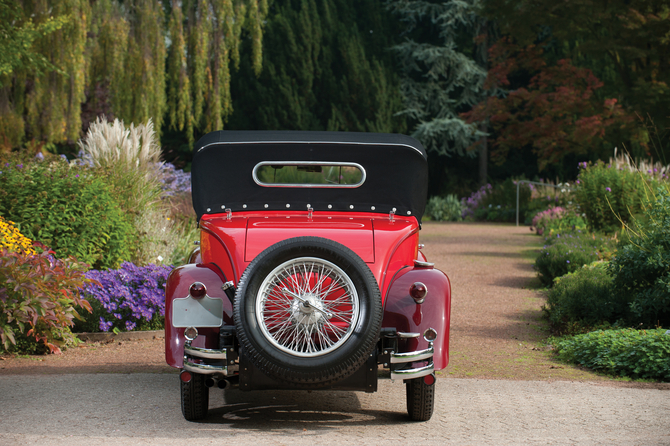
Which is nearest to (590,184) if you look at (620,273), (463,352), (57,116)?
(620,273)

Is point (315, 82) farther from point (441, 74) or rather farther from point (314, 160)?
point (314, 160)

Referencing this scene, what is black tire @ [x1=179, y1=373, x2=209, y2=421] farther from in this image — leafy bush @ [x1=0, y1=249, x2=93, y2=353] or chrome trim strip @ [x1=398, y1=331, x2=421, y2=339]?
leafy bush @ [x1=0, y1=249, x2=93, y2=353]

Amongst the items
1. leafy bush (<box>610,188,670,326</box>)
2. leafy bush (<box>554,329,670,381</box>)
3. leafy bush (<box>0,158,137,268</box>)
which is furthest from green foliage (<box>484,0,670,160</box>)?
leafy bush (<box>0,158,137,268</box>)

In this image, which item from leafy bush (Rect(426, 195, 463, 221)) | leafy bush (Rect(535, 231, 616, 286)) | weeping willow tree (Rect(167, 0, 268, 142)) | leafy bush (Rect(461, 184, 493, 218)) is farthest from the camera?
leafy bush (Rect(426, 195, 463, 221))

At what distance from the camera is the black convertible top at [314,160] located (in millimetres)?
4754

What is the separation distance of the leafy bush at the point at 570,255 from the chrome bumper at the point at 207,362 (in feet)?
21.7

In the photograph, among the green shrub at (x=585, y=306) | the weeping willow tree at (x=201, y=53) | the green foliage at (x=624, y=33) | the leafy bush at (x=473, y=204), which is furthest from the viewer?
the leafy bush at (x=473, y=204)

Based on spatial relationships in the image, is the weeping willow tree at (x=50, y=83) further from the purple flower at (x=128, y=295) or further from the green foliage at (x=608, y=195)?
the green foliage at (x=608, y=195)

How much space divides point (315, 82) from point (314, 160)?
90.7 ft

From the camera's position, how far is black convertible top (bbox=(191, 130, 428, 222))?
4.75 metres

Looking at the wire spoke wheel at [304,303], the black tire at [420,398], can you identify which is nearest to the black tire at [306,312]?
the wire spoke wheel at [304,303]

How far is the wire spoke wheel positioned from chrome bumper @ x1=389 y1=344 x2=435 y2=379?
334 mm

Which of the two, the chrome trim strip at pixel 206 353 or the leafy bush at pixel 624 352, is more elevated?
the chrome trim strip at pixel 206 353

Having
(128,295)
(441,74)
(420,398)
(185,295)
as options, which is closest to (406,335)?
(420,398)
